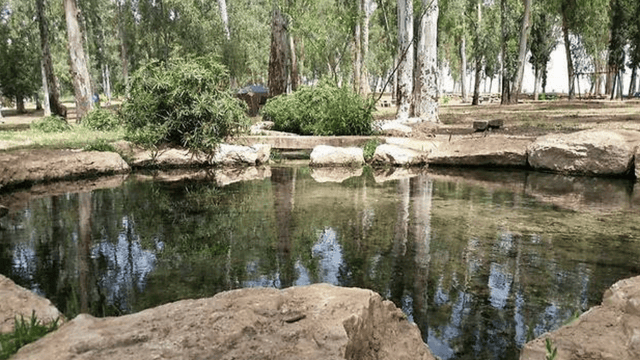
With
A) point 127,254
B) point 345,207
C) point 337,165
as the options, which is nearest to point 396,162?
point 337,165

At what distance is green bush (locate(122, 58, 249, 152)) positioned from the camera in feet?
36.1

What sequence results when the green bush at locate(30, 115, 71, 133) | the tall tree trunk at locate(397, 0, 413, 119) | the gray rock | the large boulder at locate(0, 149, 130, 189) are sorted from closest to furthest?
the large boulder at locate(0, 149, 130, 189) → the gray rock → the green bush at locate(30, 115, 71, 133) → the tall tree trunk at locate(397, 0, 413, 119)

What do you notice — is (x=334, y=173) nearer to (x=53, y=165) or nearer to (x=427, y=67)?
(x=53, y=165)

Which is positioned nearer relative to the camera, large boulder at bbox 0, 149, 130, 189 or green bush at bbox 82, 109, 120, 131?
large boulder at bbox 0, 149, 130, 189

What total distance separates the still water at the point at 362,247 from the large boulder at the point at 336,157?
9.29ft

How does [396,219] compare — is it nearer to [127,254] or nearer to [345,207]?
[345,207]

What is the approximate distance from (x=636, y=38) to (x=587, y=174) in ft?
117

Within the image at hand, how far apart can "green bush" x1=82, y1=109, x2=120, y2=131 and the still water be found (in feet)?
26.2

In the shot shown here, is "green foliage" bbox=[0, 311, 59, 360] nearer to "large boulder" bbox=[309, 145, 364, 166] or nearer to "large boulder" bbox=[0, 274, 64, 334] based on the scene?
"large boulder" bbox=[0, 274, 64, 334]

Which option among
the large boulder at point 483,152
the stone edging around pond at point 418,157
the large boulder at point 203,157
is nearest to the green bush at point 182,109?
the large boulder at point 203,157

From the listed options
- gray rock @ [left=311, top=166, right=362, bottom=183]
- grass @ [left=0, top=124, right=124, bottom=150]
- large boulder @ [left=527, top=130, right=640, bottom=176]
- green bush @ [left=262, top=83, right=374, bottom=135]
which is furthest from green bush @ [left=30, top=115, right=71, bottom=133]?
large boulder @ [left=527, top=130, right=640, bottom=176]

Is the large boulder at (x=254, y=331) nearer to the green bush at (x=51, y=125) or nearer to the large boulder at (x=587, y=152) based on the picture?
the large boulder at (x=587, y=152)

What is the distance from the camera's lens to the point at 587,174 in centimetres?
952

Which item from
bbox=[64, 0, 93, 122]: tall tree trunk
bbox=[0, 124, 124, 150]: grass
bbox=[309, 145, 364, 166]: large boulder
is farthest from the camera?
bbox=[64, 0, 93, 122]: tall tree trunk
